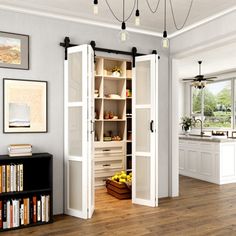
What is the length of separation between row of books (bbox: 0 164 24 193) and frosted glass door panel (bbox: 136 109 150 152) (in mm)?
1729

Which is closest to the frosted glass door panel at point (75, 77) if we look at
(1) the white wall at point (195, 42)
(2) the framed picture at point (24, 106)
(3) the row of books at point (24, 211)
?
(2) the framed picture at point (24, 106)

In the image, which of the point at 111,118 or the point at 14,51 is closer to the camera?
the point at 14,51

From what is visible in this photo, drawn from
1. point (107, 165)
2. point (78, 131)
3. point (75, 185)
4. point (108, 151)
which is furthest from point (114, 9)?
point (107, 165)

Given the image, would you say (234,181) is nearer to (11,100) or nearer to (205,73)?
(205,73)

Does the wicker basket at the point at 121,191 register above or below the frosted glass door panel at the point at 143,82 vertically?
below

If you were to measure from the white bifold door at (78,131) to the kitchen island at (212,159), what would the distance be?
9.89 feet

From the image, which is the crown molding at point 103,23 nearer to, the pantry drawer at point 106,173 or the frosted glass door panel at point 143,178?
the frosted glass door panel at point 143,178

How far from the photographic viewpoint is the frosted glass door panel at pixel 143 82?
3.92 m

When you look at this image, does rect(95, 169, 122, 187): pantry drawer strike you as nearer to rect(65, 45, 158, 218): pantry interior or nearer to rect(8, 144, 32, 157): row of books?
rect(65, 45, 158, 218): pantry interior

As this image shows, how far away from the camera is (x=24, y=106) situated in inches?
130

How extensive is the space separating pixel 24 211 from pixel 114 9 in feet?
8.94

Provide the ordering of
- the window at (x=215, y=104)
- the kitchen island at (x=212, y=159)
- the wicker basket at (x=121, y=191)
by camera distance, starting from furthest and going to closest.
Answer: the window at (x=215, y=104), the kitchen island at (x=212, y=159), the wicker basket at (x=121, y=191)

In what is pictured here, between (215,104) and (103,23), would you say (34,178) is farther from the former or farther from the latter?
(215,104)

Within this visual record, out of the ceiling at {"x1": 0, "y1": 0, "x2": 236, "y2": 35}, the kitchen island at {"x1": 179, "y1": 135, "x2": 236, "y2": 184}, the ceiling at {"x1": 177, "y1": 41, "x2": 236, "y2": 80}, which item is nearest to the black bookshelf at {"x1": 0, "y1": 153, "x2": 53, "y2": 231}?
the ceiling at {"x1": 0, "y1": 0, "x2": 236, "y2": 35}
